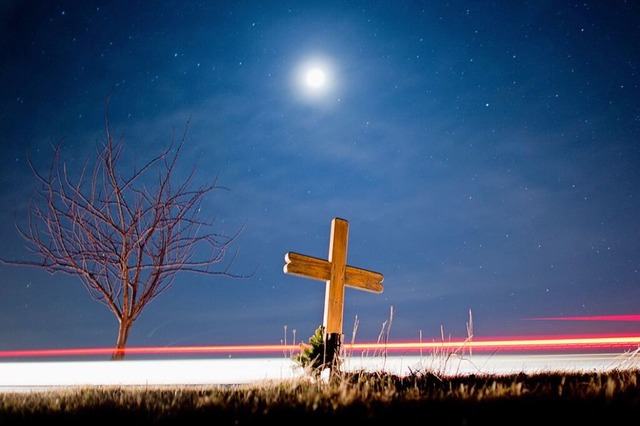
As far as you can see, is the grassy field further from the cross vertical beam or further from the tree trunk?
the tree trunk

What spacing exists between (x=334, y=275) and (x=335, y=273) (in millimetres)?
42

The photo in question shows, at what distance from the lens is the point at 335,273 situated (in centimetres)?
784

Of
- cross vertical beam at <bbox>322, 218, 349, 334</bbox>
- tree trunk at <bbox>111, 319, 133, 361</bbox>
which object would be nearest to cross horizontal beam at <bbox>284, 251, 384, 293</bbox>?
cross vertical beam at <bbox>322, 218, 349, 334</bbox>

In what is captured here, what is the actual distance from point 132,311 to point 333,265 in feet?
13.1

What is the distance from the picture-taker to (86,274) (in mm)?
8453

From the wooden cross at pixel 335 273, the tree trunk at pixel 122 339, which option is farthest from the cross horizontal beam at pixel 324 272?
the tree trunk at pixel 122 339

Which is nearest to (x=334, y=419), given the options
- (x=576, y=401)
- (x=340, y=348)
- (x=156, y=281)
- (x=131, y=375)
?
(x=576, y=401)

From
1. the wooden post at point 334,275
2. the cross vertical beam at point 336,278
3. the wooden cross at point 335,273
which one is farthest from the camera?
the cross vertical beam at point 336,278

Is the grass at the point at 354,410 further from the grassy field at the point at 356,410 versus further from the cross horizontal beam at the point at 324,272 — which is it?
the cross horizontal beam at the point at 324,272

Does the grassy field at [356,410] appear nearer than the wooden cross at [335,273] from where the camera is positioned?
Yes

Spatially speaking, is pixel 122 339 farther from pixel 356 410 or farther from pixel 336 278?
pixel 356 410

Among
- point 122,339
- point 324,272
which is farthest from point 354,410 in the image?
point 122,339

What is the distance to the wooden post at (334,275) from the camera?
716cm

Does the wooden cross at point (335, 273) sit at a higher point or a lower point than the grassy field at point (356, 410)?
higher
